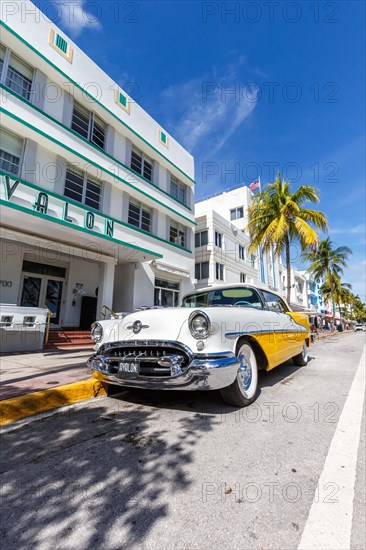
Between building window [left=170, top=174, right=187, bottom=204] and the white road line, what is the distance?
14756 millimetres

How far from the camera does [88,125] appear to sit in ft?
37.4

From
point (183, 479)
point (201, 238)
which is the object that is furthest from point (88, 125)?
point (183, 479)

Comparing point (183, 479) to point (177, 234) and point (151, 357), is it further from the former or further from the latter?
point (177, 234)

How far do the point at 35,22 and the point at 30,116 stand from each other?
3677mm

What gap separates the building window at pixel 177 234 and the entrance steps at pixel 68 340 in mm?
7567

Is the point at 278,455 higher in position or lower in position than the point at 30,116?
lower

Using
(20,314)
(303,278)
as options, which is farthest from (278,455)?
(303,278)

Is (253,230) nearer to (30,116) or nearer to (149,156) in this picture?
(149,156)

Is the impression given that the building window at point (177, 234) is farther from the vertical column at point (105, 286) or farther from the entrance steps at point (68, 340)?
the entrance steps at point (68, 340)

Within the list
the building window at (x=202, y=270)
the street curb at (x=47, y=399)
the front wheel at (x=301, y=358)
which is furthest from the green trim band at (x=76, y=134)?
the front wheel at (x=301, y=358)

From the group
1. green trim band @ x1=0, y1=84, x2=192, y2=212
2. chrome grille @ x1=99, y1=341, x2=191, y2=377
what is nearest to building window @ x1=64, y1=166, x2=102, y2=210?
green trim band @ x1=0, y1=84, x2=192, y2=212

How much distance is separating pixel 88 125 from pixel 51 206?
15.8 ft

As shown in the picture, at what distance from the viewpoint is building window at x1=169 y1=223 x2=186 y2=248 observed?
15.6 metres

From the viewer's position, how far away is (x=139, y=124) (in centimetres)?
1359
